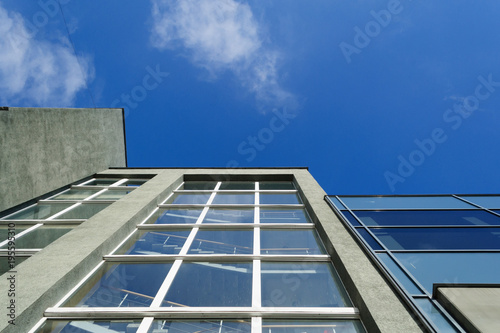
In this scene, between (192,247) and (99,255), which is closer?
(99,255)

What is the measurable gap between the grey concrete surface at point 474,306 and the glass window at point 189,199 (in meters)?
8.05

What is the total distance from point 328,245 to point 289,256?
1.13 meters

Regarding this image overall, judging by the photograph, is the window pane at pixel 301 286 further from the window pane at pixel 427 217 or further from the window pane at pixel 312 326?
the window pane at pixel 427 217

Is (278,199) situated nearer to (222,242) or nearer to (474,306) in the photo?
(222,242)

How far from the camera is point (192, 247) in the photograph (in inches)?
299

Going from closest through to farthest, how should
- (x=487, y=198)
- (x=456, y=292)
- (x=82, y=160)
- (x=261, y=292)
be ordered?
(x=456, y=292) → (x=261, y=292) → (x=487, y=198) → (x=82, y=160)

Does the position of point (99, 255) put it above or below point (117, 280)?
above

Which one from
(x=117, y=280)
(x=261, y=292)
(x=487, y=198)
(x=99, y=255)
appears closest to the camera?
(x=261, y=292)

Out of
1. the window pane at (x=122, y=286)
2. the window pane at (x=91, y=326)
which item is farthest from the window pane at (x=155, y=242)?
the window pane at (x=91, y=326)

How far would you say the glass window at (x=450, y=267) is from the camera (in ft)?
19.9

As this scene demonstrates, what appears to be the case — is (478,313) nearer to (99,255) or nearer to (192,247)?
(192,247)

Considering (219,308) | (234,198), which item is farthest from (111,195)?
(219,308)

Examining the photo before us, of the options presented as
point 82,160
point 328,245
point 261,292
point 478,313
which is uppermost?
point 82,160

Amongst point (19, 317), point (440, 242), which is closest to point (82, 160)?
point (19, 317)
